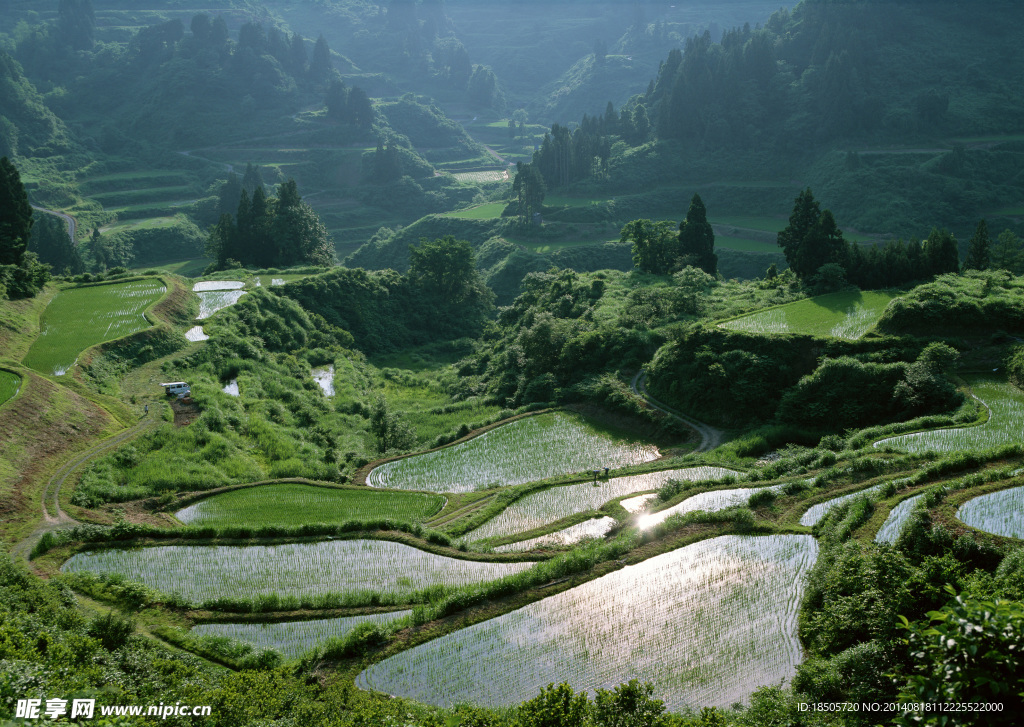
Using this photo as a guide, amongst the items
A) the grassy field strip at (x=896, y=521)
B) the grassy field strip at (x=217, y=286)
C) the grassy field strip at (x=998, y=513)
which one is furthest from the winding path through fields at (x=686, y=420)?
the grassy field strip at (x=217, y=286)

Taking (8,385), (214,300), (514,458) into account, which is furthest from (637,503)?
(214,300)

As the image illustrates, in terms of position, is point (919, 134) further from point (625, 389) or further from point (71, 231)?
point (71, 231)

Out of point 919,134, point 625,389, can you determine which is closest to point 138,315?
point 625,389

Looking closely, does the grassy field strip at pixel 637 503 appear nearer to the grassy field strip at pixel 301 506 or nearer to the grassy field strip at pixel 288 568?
the grassy field strip at pixel 288 568

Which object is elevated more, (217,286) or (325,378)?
(217,286)

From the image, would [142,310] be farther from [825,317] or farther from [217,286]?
[825,317]

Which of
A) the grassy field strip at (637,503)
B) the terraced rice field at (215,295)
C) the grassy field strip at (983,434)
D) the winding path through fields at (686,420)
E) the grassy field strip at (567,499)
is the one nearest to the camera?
the grassy field strip at (983,434)

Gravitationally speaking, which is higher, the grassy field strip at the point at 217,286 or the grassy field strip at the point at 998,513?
the grassy field strip at the point at 998,513
